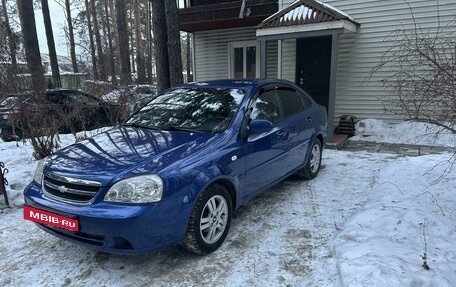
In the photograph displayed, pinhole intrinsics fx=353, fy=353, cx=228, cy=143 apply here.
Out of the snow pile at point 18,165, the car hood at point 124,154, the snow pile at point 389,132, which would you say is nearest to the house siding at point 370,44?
the snow pile at point 389,132

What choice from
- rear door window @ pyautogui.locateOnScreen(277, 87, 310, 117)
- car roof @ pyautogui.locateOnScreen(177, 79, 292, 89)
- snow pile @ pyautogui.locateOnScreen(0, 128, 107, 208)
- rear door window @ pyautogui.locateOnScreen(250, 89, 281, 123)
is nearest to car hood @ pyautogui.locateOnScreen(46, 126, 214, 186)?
rear door window @ pyautogui.locateOnScreen(250, 89, 281, 123)

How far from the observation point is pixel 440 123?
336 cm

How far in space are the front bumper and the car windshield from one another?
1066 mm

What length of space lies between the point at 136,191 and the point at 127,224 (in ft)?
0.82

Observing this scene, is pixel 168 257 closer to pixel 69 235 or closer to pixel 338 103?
pixel 69 235

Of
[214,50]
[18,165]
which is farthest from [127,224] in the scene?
[214,50]

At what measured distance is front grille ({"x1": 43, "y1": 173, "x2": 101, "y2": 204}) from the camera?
2.75m

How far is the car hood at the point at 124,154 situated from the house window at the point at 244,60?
28.1 ft

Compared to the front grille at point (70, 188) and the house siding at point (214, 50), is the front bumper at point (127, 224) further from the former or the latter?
A: the house siding at point (214, 50)

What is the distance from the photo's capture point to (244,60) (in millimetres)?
11891

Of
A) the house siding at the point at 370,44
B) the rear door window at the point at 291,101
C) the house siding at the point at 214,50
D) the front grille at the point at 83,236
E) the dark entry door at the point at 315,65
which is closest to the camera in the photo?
the front grille at the point at 83,236

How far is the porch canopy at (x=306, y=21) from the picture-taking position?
763cm

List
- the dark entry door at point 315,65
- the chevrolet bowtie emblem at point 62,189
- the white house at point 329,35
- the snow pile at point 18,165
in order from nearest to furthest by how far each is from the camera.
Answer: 1. the chevrolet bowtie emblem at point 62,189
2. the snow pile at point 18,165
3. the white house at point 329,35
4. the dark entry door at point 315,65

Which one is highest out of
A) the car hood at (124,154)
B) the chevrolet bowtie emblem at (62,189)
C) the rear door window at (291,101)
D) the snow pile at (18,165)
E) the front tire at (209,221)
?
the rear door window at (291,101)
